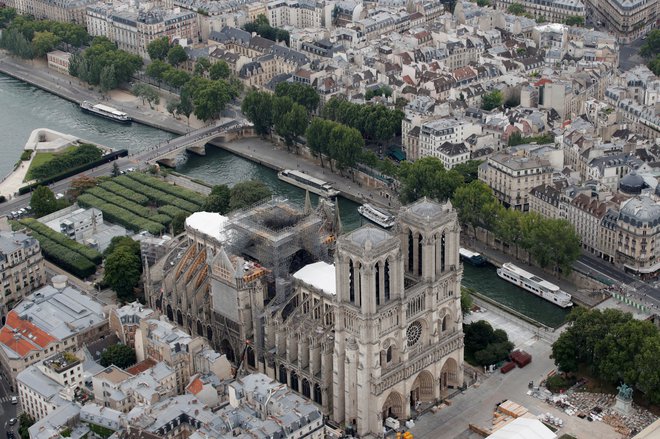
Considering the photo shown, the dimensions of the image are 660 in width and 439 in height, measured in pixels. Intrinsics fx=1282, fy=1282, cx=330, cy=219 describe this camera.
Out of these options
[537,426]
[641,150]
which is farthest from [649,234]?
[537,426]

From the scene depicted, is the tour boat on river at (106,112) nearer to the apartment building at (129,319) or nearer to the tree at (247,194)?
the tree at (247,194)

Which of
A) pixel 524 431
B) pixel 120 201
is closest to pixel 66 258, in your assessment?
pixel 120 201

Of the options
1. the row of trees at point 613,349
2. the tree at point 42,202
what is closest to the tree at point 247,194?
the tree at point 42,202

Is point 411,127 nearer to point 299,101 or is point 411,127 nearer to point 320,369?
point 299,101

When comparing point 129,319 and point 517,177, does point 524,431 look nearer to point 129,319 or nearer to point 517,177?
point 129,319

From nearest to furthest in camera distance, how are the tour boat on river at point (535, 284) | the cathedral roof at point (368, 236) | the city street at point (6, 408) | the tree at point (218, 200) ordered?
the cathedral roof at point (368, 236) < the city street at point (6, 408) < the tour boat on river at point (535, 284) < the tree at point (218, 200)
